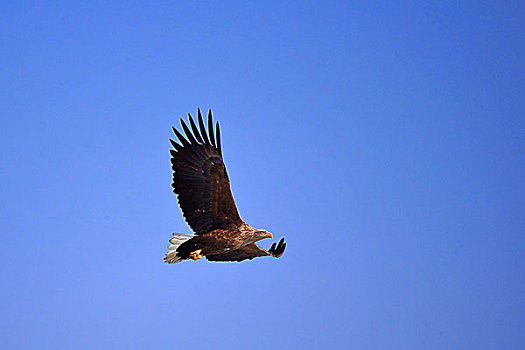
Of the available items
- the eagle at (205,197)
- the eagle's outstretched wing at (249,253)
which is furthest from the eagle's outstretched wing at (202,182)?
the eagle's outstretched wing at (249,253)

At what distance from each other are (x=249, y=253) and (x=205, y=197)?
5.62 ft

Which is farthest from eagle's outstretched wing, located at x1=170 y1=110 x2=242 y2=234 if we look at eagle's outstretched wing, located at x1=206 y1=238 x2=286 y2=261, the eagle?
eagle's outstretched wing, located at x1=206 y1=238 x2=286 y2=261

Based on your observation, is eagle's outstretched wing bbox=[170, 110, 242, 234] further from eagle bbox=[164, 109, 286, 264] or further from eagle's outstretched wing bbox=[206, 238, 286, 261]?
eagle's outstretched wing bbox=[206, 238, 286, 261]

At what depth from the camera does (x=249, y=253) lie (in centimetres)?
1448

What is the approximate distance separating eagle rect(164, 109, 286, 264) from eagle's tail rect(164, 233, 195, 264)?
0.24 meters

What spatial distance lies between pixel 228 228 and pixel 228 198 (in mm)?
600

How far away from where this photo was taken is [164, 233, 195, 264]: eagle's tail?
13945 millimetres

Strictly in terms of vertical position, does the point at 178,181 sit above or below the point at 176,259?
above

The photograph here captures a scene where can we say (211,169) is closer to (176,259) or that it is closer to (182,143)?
(182,143)

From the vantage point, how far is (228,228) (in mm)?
13641

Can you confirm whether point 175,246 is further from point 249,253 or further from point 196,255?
point 249,253

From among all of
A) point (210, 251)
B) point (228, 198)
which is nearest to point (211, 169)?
→ point (228, 198)

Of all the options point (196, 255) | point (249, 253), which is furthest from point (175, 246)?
point (249, 253)

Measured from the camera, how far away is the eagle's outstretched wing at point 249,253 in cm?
1430
